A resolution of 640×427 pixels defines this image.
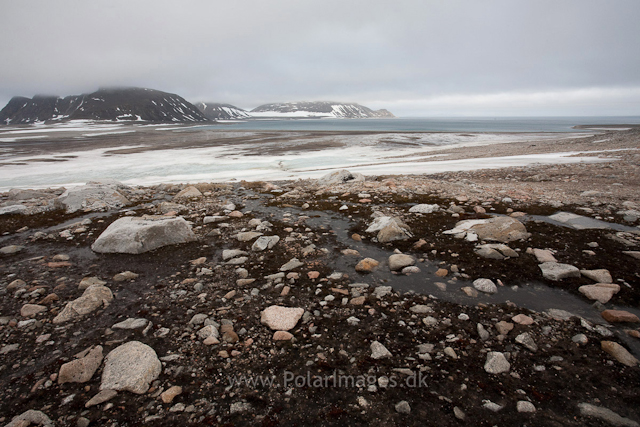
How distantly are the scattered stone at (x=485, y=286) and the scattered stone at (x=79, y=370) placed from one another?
6654 mm

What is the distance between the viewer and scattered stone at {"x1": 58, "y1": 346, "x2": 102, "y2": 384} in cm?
383

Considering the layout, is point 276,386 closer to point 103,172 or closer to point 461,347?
point 461,347

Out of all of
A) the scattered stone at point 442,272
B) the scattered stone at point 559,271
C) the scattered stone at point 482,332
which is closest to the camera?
the scattered stone at point 482,332

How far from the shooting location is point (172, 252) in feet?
25.9

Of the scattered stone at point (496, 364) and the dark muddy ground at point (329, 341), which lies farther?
the scattered stone at point (496, 364)

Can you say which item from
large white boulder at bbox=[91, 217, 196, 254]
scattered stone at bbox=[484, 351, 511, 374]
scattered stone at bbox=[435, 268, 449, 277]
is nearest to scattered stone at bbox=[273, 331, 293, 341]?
scattered stone at bbox=[484, 351, 511, 374]

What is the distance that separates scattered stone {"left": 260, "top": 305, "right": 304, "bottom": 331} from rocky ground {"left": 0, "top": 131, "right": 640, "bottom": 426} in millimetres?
25

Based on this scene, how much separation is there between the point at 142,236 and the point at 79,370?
4.67 m

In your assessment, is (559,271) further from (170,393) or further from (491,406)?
(170,393)

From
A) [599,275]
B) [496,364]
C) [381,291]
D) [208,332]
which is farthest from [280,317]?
[599,275]

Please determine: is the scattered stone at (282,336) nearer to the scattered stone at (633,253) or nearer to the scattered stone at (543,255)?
the scattered stone at (543,255)

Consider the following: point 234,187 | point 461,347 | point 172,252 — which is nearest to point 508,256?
point 461,347

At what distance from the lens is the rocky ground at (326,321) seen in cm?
350

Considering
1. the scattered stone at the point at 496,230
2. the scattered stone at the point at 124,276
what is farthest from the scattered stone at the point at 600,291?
the scattered stone at the point at 124,276
